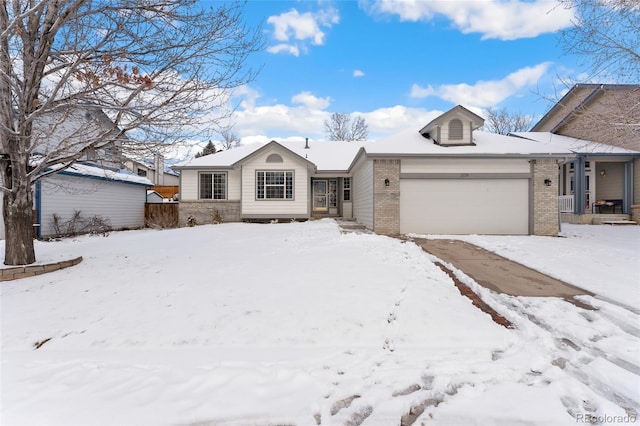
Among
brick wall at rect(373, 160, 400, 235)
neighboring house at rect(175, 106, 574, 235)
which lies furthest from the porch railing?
brick wall at rect(373, 160, 400, 235)

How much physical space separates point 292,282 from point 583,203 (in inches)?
763

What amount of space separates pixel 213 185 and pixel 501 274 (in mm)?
14485

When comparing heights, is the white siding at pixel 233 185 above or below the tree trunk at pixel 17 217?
above

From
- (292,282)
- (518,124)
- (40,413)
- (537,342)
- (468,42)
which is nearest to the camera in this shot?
(40,413)

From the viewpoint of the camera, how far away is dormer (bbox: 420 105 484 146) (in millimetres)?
11484

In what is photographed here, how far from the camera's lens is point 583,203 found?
53.7 feet

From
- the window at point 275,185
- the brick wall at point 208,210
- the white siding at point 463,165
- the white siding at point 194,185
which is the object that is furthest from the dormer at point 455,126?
the brick wall at point 208,210

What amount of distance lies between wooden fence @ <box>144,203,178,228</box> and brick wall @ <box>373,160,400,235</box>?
1164 centimetres

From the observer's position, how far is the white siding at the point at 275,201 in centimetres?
1536

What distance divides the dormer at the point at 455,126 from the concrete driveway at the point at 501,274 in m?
5.07

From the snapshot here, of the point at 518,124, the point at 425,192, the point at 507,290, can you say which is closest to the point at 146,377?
the point at 507,290

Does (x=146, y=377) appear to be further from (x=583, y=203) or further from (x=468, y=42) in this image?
(x=583, y=203)

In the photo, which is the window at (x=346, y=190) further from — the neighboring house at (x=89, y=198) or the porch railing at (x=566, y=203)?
the porch railing at (x=566, y=203)

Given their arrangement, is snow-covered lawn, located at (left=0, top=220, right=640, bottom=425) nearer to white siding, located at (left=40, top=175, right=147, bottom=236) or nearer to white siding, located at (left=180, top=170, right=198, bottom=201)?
white siding, located at (left=40, top=175, right=147, bottom=236)
